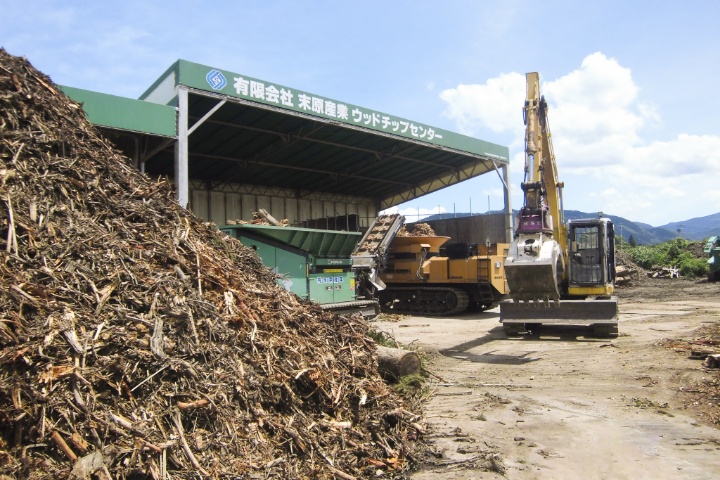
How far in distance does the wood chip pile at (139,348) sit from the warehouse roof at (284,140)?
6.40 metres

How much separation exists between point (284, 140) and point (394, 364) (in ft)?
46.8

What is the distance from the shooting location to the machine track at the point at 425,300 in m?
17.9

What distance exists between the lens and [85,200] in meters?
5.43

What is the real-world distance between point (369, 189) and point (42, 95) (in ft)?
76.1

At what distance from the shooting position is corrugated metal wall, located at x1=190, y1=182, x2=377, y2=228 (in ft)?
77.5

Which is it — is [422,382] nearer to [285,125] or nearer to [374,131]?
[374,131]

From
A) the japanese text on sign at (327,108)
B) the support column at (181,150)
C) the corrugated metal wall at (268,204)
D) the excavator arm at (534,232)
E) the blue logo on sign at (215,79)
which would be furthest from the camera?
the corrugated metal wall at (268,204)

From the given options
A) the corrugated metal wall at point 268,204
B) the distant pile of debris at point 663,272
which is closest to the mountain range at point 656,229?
the distant pile of debris at point 663,272

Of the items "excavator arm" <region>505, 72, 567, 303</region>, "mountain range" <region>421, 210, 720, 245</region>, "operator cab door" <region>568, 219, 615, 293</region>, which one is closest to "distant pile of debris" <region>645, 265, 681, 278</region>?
"operator cab door" <region>568, 219, 615, 293</region>

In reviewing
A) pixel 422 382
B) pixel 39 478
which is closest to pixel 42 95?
pixel 39 478

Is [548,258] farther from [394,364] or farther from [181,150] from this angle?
[181,150]

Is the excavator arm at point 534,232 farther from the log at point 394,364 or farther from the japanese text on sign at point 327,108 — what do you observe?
the japanese text on sign at point 327,108

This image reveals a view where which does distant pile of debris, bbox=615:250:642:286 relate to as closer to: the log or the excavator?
the excavator

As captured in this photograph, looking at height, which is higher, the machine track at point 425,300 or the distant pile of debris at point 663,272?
the distant pile of debris at point 663,272
